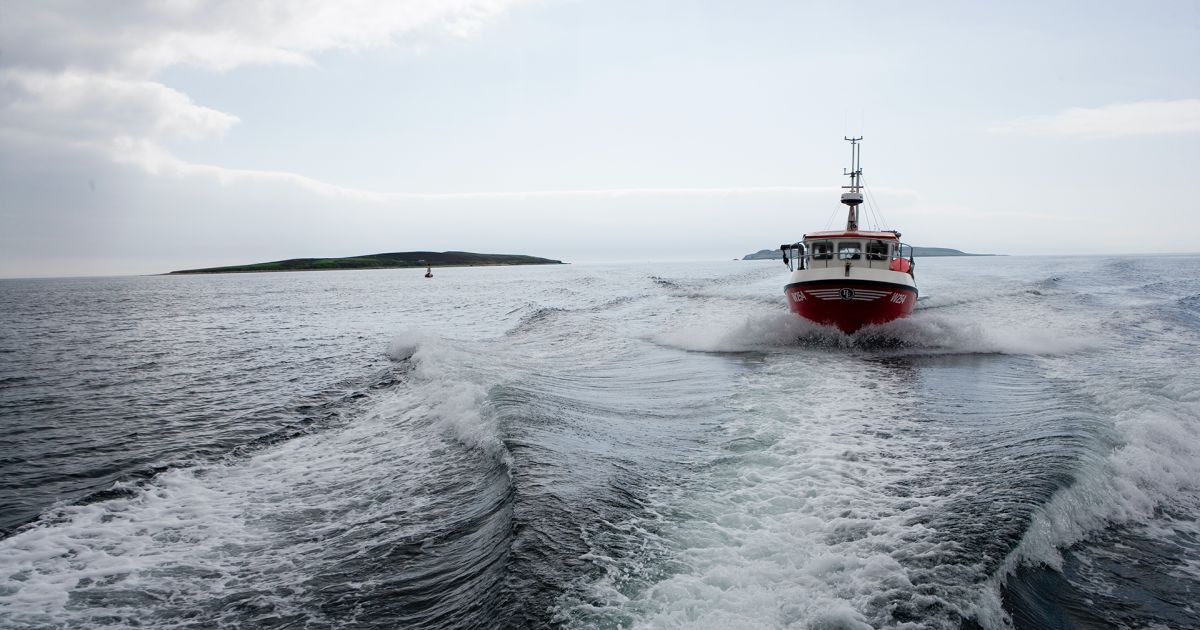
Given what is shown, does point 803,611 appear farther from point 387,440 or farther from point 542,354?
point 542,354

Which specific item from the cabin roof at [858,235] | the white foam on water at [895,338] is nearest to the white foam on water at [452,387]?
the white foam on water at [895,338]

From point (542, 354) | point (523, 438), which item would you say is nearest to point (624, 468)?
point (523, 438)

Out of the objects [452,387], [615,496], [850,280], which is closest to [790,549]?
[615,496]

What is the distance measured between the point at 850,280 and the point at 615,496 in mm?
15272

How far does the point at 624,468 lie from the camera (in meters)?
8.31

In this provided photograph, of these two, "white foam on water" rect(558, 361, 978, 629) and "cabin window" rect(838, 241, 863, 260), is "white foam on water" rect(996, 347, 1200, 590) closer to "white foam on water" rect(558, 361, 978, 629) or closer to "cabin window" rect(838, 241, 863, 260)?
"white foam on water" rect(558, 361, 978, 629)

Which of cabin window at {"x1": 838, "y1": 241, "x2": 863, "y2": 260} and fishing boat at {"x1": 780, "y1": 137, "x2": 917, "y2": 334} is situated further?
cabin window at {"x1": 838, "y1": 241, "x2": 863, "y2": 260}

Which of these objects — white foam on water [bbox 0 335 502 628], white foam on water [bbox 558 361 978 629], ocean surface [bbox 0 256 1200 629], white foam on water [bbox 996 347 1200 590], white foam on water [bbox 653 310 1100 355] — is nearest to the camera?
white foam on water [bbox 558 361 978 629]

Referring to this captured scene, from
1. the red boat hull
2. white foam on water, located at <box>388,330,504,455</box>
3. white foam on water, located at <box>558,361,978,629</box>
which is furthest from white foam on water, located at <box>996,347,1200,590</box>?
the red boat hull

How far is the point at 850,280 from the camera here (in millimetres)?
20031

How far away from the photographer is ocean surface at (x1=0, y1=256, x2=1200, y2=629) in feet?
17.0

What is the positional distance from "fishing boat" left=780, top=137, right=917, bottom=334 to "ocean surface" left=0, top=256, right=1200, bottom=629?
3.30m

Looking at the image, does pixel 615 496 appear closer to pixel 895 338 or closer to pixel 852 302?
pixel 852 302

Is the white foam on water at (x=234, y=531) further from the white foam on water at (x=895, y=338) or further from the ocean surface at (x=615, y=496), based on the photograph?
the white foam on water at (x=895, y=338)
